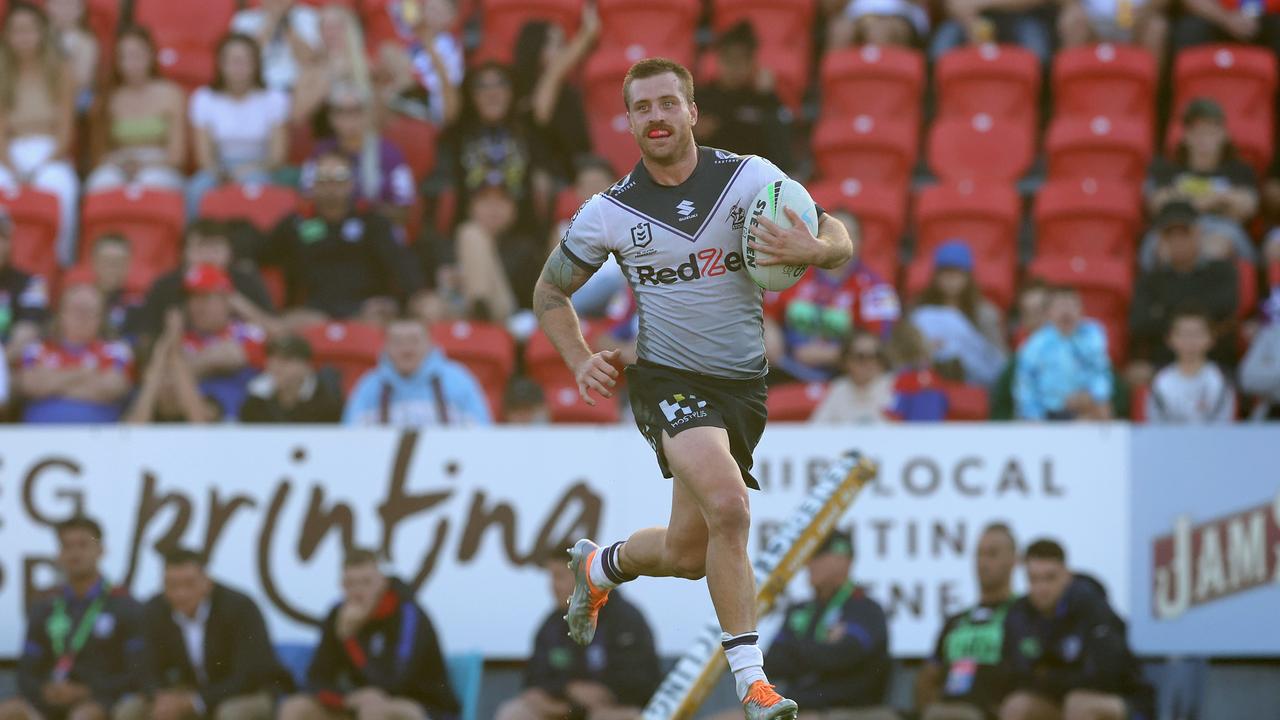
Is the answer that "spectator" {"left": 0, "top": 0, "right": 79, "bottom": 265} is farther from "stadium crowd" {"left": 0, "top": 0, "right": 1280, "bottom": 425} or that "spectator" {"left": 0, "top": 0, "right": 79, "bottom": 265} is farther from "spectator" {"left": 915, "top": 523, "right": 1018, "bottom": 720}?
"spectator" {"left": 915, "top": 523, "right": 1018, "bottom": 720}

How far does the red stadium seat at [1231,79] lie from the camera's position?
1530 centimetres

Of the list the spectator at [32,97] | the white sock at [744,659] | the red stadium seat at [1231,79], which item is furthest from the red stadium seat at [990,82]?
the white sock at [744,659]

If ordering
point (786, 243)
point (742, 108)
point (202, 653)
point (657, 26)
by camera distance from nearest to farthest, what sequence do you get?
point (786, 243)
point (202, 653)
point (742, 108)
point (657, 26)

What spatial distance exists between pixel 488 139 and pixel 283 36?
2493mm

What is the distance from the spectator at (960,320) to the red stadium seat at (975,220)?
0.96m

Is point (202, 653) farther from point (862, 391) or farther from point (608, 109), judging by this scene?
point (608, 109)

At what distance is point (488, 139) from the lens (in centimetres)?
1539

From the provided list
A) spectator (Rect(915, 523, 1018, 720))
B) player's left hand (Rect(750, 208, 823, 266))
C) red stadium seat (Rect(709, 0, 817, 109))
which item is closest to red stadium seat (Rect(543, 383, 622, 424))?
spectator (Rect(915, 523, 1018, 720))

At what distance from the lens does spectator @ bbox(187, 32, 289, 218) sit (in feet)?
52.2

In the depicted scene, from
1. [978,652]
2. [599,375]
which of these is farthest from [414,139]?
[599,375]

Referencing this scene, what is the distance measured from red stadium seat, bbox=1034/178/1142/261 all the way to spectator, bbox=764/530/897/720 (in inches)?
168

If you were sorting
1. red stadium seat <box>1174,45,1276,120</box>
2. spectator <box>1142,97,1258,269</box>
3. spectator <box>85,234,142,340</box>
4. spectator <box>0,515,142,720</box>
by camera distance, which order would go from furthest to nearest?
red stadium seat <box>1174,45,1276,120</box> < spectator <box>85,234,142,340</box> < spectator <box>1142,97,1258,269</box> < spectator <box>0,515,142,720</box>

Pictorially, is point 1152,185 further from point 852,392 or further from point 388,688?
point 388,688

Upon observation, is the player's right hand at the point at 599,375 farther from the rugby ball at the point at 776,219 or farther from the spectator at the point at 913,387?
Answer: the spectator at the point at 913,387
